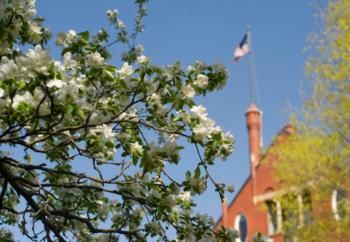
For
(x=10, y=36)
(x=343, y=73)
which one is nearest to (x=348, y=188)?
(x=343, y=73)

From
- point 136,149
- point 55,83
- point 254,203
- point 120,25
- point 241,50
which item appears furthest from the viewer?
point 241,50

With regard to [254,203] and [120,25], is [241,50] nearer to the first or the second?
[254,203]

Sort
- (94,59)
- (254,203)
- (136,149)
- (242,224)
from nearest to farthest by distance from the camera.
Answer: (94,59) → (136,149) → (254,203) → (242,224)

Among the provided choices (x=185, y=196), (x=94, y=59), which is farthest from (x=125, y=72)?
(x=185, y=196)

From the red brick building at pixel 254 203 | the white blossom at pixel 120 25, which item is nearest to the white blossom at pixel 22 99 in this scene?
the white blossom at pixel 120 25

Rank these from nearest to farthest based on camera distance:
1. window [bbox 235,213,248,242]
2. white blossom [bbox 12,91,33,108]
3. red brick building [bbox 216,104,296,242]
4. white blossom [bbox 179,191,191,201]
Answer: white blossom [bbox 12,91,33,108]
white blossom [bbox 179,191,191,201]
red brick building [bbox 216,104,296,242]
window [bbox 235,213,248,242]

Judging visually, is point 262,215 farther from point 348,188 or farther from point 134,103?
point 134,103

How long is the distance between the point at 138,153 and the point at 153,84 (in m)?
0.58

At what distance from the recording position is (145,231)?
5.09 meters

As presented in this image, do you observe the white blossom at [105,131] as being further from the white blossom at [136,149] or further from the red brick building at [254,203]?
the red brick building at [254,203]

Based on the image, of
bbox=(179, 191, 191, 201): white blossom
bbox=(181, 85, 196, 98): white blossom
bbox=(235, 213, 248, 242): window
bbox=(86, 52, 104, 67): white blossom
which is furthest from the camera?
bbox=(235, 213, 248, 242): window

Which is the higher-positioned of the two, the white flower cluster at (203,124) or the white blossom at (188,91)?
the white blossom at (188,91)

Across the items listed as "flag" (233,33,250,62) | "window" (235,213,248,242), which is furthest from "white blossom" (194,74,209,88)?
"flag" (233,33,250,62)

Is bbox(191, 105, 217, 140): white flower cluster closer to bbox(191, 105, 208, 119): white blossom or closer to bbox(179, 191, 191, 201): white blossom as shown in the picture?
bbox(191, 105, 208, 119): white blossom
